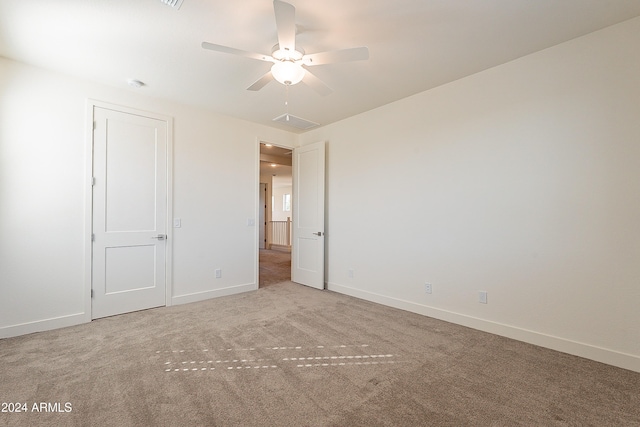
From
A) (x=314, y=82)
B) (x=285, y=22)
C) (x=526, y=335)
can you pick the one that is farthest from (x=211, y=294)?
(x=526, y=335)

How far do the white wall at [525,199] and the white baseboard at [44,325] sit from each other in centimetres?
346

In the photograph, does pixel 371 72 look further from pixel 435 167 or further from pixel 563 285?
pixel 563 285

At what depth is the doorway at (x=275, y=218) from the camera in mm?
6047

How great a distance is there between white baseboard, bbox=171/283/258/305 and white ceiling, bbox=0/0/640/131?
A: 2681 millimetres

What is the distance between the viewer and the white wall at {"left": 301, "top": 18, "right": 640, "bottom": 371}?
87.6 inches

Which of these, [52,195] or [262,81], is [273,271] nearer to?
[52,195]

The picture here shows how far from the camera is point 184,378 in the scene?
2055 millimetres

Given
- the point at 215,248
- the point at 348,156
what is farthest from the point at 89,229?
the point at 348,156

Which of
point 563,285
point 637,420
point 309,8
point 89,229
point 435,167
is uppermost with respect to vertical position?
point 309,8

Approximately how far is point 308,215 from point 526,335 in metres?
3.28

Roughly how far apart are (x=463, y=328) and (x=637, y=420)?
4.50 ft

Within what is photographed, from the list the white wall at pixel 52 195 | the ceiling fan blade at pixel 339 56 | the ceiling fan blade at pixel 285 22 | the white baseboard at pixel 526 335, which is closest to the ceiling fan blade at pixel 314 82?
the ceiling fan blade at pixel 339 56

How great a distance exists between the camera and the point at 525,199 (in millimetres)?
2660

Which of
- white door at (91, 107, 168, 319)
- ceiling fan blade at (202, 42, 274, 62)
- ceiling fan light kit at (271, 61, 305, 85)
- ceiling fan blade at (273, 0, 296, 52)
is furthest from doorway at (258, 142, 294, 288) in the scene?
ceiling fan blade at (273, 0, 296, 52)
